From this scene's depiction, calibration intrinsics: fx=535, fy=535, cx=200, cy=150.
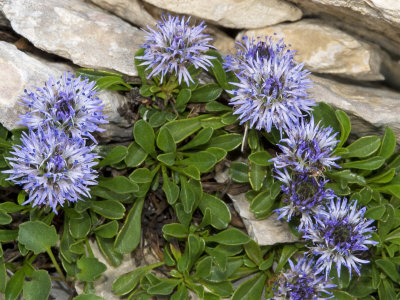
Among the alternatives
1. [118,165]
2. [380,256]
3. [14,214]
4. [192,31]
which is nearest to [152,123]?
[118,165]

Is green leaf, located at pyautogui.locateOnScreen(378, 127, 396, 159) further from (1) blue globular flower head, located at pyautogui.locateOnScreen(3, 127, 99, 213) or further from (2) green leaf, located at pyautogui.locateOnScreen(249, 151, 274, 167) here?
(1) blue globular flower head, located at pyautogui.locateOnScreen(3, 127, 99, 213)

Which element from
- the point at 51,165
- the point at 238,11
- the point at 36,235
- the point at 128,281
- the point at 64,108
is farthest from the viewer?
the point at 238,11

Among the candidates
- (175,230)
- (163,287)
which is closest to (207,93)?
(175,230)

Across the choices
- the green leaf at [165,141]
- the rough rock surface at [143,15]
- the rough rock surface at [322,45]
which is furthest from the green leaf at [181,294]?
the rough rock surface at [322,45]

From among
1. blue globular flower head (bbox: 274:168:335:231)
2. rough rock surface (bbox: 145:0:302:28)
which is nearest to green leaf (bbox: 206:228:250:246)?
blue globular flower head (bbox: 274:168:335:231)

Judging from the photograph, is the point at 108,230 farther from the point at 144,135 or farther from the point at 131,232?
the point at 144,135
